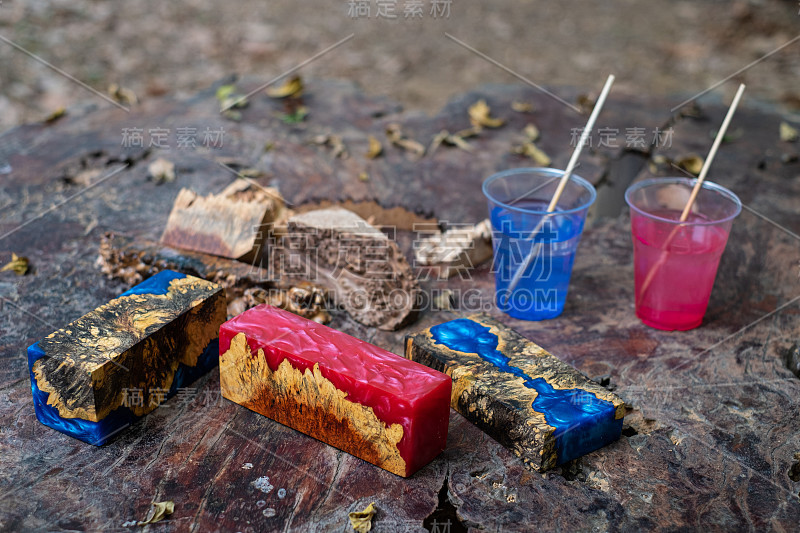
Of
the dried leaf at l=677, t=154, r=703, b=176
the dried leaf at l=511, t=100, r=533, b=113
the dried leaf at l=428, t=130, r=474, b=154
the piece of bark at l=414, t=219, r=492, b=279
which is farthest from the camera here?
the dried leaf at l=511, t=100, r=533, b=113

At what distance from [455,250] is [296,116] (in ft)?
3.56

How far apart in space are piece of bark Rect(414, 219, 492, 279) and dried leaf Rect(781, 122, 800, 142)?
59.0 inches

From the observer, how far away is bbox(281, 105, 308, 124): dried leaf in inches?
118

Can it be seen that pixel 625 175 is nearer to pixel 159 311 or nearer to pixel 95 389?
pixel 159 311

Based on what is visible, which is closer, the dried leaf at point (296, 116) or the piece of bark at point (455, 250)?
the piece of bark at point (455, 250)

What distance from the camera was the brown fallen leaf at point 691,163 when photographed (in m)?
2.78

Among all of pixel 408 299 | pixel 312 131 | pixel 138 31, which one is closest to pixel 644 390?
pixel 408 299

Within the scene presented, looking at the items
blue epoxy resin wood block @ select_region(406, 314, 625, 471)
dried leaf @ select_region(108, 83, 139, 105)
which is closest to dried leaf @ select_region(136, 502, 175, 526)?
blue epoxy resin wood block @ select_region(406, 314, 625, 471)

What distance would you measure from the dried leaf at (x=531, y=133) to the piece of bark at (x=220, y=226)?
1212mm

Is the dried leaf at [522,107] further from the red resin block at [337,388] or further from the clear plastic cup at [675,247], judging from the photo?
the red resin block at [337,388]

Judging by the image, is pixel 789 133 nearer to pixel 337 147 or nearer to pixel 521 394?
pixel 337 147

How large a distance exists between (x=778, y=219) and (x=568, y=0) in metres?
4.44

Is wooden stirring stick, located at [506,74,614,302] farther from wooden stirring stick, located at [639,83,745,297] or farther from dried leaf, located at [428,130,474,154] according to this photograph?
dried leaf, located at [428,130,474,154]

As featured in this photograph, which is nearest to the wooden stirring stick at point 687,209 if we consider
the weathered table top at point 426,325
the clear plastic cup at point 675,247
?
the clear plastic cup at point 675,247
